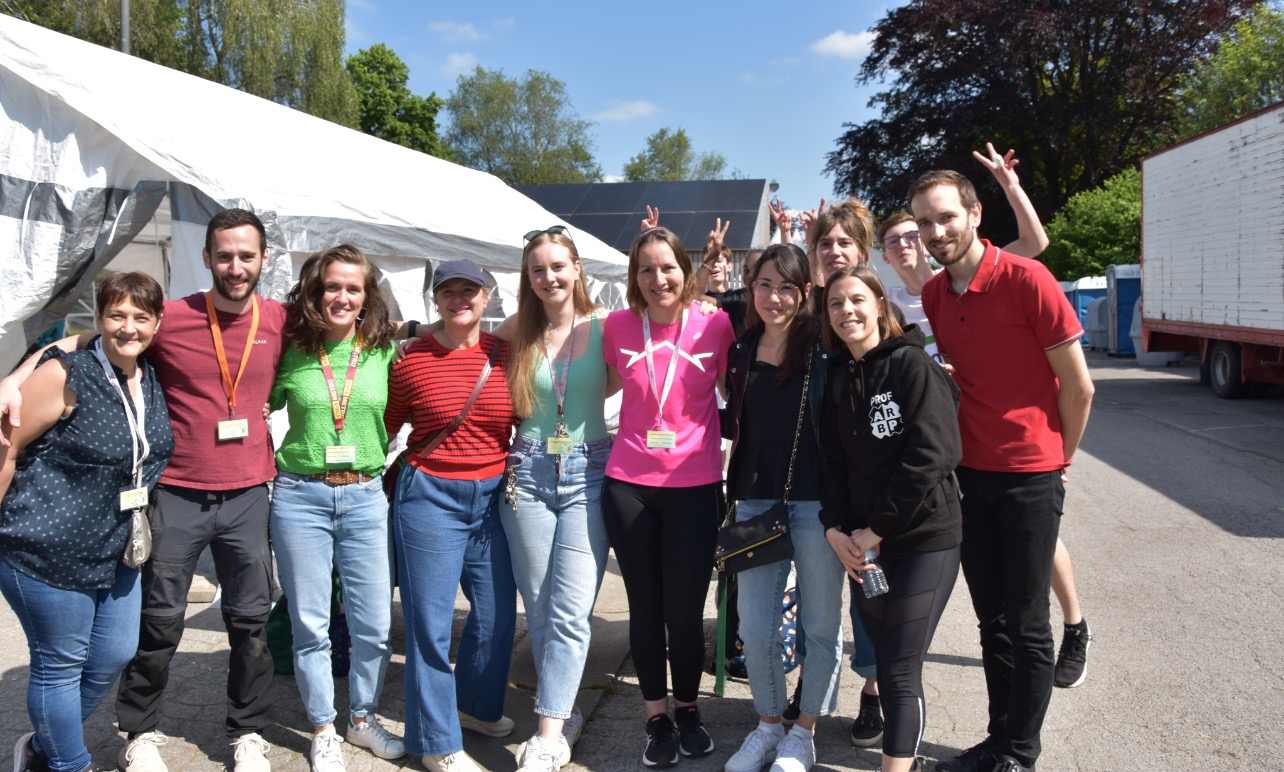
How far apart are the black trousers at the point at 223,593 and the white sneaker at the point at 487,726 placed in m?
0.74

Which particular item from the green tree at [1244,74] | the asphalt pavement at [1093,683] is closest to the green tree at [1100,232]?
the green tree at [1244,74]

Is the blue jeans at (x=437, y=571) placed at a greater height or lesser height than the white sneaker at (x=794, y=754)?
greater

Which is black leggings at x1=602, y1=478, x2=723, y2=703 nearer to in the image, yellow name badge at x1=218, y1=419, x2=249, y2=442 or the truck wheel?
yellow name badge at x1=218, y1=419, x2=249, y2=442

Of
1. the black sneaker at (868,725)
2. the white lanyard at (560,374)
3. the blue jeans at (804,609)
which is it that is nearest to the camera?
the blue jeans at (804,609)

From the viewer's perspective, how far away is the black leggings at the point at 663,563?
304cm

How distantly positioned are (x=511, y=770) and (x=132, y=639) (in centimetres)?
139

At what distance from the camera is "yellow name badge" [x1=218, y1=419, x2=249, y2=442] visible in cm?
303

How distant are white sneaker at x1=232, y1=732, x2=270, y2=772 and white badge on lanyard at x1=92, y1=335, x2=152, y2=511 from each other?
97cm

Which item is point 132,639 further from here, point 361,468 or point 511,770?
point 511,770

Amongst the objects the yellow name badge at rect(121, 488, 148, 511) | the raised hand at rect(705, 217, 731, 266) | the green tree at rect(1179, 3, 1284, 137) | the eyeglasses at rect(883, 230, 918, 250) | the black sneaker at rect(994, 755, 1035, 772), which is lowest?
the black sneaker at rect(994, 755, 1035, 772)

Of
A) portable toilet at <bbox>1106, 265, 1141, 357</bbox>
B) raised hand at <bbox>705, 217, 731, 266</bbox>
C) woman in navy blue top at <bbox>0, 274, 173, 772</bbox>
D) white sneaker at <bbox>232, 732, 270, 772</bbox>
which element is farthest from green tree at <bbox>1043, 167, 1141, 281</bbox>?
woman in navy blue top at <bbox>0, 274, 173, 772</bbox>

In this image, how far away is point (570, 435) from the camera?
314cm

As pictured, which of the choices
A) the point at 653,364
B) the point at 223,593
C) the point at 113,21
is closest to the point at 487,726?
the point at 223,593

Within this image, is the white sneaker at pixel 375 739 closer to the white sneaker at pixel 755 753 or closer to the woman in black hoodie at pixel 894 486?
the white sneaker at pixel 755 753
